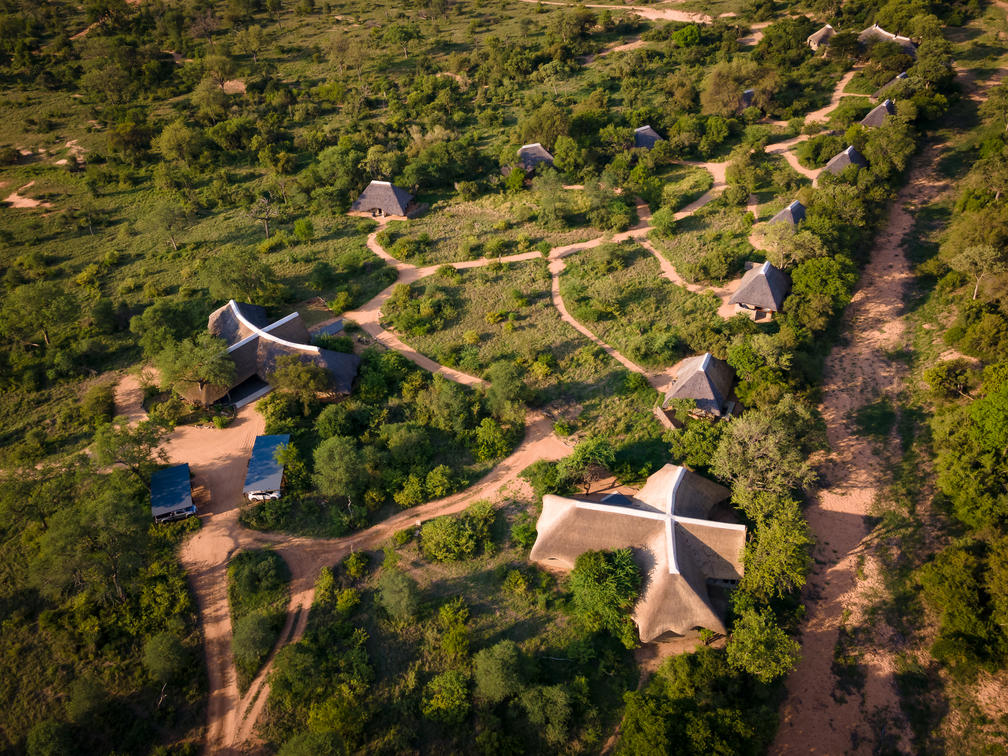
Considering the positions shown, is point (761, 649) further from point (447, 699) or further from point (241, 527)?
point (241, 527)

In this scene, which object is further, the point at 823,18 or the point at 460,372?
the point at 823,18

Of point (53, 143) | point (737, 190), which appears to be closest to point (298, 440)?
point (737, 190)

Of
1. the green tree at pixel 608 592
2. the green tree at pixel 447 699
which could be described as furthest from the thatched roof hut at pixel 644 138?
the green tree at pixel 447 699

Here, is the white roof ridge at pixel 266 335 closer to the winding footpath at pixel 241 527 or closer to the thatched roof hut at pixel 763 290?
the winding footpath at pixel 241 527

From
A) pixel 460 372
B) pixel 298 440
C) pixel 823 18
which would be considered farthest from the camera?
pixel 823 18

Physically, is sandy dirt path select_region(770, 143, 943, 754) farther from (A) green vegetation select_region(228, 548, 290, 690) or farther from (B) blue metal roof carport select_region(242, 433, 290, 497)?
(B) blue metal roof carport select_region(242, 433, 290, 497)

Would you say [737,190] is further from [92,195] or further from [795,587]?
[92,195]

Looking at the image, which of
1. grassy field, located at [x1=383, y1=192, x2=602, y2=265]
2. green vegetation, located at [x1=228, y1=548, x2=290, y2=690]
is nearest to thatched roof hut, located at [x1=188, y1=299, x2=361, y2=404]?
green vegetation, located at [x1=228, y1=548, x2=290, y2=690]
